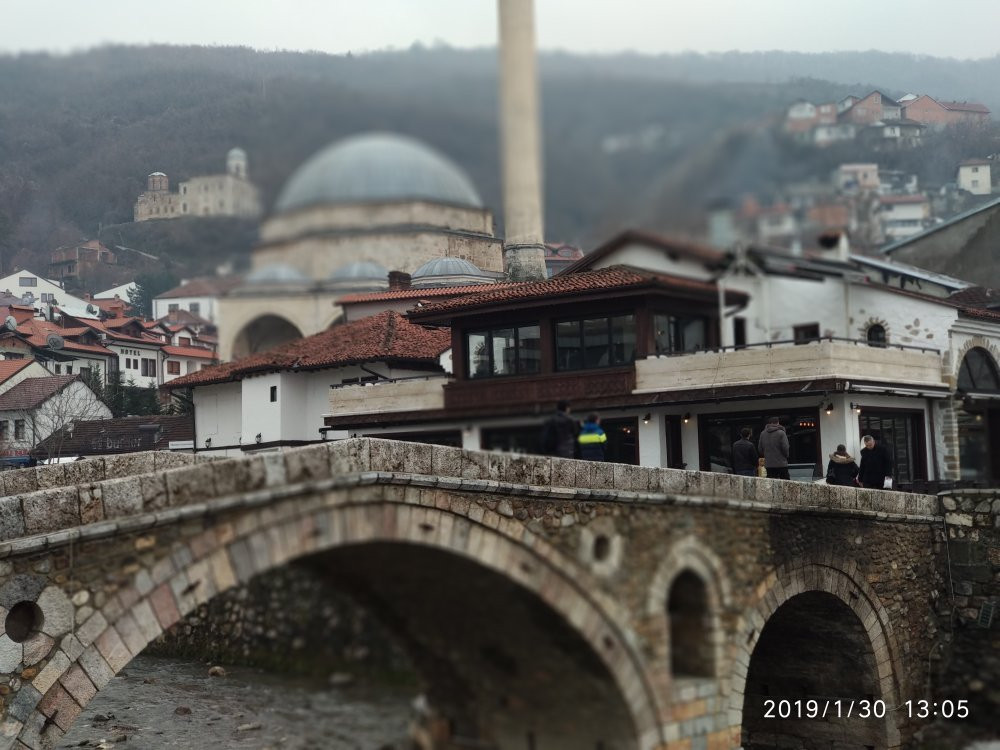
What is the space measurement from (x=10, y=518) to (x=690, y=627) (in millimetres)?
7835

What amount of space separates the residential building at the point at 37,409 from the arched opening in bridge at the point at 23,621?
37.8ft

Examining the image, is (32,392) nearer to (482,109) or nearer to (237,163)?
(237,163)

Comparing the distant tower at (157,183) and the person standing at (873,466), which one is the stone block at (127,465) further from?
the person standing at (873,466)

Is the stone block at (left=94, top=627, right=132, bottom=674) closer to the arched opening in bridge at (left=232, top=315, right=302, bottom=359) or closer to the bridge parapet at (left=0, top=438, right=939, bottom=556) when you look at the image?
the bridge parapet at (left=0, top=438, right=939, bottom=556)

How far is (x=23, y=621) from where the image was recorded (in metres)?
10.4

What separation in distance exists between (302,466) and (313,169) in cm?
355

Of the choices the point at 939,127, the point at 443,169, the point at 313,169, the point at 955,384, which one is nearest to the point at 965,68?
the point at 939,127

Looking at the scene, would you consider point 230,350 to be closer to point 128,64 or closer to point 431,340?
point 431,340

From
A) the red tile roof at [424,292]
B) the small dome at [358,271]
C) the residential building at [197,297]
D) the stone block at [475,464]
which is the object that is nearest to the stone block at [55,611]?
the residential building at [197,297]

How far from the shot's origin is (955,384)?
935 inches

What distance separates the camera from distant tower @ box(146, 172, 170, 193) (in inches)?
471

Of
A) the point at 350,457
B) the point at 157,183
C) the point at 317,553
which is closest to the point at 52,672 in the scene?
the point at 317,553

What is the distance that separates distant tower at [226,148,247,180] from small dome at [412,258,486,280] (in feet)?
13.6

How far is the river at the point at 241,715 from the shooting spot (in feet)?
59.5
